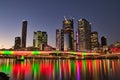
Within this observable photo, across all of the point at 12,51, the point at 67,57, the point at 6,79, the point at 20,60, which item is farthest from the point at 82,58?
the point at 6,79

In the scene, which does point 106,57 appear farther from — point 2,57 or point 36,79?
point 36,79

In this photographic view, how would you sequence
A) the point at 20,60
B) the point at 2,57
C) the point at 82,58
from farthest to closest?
the point at 82,58 < the point at 2,57 < the point at 20,60

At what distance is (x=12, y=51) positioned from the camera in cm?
12312

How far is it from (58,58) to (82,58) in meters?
22.3

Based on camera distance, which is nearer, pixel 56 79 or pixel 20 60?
pixel 56 79

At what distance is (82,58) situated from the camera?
636 ft

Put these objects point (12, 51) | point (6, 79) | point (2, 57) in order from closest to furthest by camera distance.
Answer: point (6, 79) → point (12, 51) → point (2, 57)

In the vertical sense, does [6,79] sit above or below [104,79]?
above

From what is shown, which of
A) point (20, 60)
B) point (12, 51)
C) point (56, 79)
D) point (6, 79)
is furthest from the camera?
point (20, 60)

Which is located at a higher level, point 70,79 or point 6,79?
point 6,79

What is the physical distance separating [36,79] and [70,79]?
8249mm

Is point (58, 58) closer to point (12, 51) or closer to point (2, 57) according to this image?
point (2, 57)

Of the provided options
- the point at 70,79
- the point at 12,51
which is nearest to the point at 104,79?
the point at 70,79

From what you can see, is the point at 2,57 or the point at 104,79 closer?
the point at 104,79
